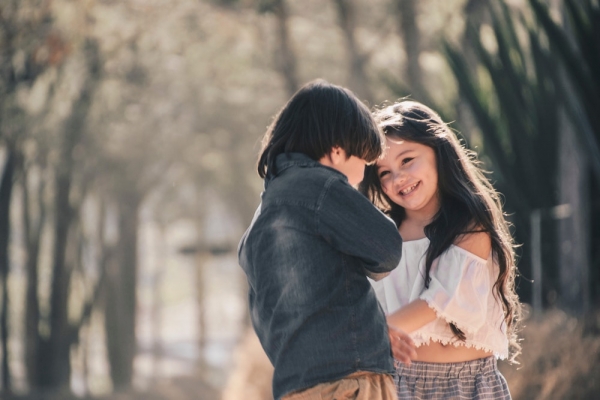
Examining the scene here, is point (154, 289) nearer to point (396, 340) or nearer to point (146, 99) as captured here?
point (146, 99)

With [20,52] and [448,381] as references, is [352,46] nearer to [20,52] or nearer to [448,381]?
[20,52]

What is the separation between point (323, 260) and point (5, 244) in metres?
16.1

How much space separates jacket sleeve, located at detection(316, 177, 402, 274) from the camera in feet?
7.79

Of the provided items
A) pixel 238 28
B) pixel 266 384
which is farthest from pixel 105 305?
pixel 266 384

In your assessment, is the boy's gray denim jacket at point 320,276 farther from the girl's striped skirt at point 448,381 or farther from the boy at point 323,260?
the girl's striped skirt at point 448,381

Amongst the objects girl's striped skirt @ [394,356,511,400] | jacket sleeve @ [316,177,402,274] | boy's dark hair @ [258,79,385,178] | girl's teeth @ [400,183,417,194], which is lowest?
girl's striped skirt @ [394,356,511,400]

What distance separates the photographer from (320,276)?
2355mm

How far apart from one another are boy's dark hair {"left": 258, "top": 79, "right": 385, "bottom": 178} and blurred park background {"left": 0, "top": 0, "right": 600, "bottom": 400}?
1.06 m

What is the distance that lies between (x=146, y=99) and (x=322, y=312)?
50.8 ft

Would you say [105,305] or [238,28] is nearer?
[238,28]

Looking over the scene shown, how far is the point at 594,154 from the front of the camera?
6391 millimetres

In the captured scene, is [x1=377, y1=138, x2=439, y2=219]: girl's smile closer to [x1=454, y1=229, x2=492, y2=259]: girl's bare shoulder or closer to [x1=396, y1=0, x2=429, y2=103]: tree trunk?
[x1=454, y1=229, x2=492, y2=259]: girl's bare shoulder

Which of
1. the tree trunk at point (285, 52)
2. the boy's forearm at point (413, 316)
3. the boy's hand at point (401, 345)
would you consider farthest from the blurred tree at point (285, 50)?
the boy's hand at point (401, 345)

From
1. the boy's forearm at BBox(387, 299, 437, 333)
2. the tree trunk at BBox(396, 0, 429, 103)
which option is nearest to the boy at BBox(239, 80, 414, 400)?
the boy's forearm at BBox(387, 299, 437, 333)
